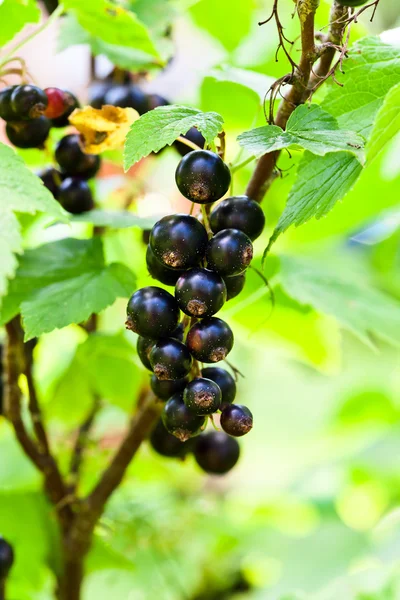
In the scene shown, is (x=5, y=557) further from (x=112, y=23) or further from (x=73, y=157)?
(x=112, y=23)

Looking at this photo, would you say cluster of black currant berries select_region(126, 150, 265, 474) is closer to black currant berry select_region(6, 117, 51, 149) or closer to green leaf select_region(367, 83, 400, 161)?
green leaf select_region(367, 83, 400, 161)

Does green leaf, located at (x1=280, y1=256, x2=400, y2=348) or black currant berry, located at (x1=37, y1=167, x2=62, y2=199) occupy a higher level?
black currant berry, located at (x1=37, y1=167, x2=62, y2=199)

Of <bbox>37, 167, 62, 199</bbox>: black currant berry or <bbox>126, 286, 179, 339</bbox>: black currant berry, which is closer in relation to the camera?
<bbox>126, 286, 179, 339</bbox>: black currant berry

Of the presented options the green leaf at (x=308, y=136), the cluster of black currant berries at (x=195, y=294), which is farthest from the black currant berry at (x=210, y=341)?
the green leaf at (x=308, y=136)

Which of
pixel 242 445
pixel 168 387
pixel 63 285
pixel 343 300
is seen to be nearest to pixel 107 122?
pixel 63 285

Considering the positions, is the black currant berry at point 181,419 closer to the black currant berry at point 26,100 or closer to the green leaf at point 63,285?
the green leaf at point 63,285

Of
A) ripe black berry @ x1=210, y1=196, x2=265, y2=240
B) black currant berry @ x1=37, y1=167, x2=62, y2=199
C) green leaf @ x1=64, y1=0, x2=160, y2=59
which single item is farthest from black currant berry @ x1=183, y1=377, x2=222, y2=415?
green leaf @ x1=64, y1=0, x2=160, y2=59

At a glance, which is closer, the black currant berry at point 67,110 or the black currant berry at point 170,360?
the black currant berry at point 170,360
